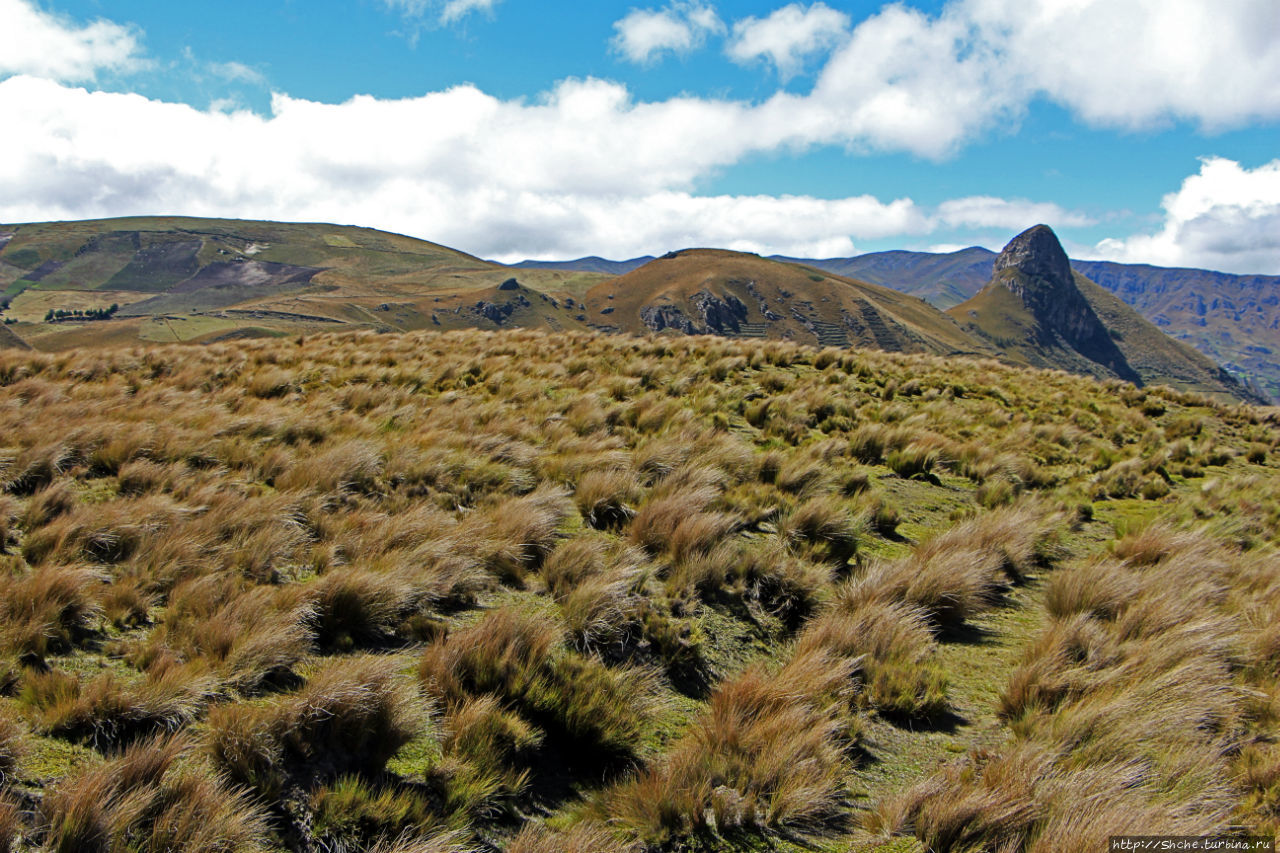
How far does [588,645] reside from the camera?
4.42 m

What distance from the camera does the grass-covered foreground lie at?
299 cm

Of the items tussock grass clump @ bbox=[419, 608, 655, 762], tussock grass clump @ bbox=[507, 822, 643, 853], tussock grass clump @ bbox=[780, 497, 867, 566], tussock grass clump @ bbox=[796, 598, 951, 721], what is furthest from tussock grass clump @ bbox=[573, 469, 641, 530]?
tussock grass clump @ bbox=[507, 822, 643, 853]

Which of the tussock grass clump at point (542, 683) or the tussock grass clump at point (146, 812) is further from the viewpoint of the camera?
the tussock grass clump at point (542, 683)

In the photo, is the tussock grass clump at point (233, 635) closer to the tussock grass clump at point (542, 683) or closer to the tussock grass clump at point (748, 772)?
the tussock grass clump at point (542, 683)

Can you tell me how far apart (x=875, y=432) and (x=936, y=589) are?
5.69m

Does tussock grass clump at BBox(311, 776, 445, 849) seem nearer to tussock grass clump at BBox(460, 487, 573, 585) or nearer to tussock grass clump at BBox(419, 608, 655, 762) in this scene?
tussock grass clump at BBox(419, 608, 655, 762)

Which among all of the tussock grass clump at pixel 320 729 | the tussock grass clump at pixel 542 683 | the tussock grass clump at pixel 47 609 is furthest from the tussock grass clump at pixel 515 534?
the tussock grass clump at pixel 47 609

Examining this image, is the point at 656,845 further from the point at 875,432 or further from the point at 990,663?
the point at 875,432

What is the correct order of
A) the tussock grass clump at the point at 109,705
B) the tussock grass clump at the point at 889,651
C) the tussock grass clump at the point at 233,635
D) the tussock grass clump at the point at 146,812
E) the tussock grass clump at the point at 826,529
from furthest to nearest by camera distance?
the tussock grass clump at the point at 826,529 < the tussock grass clump at the point at 889,651 < the tussock grass clump at the point at 233,635 < the tussock grass clump at the point at 109,705 < the tussock grass clump at the point at 146,812

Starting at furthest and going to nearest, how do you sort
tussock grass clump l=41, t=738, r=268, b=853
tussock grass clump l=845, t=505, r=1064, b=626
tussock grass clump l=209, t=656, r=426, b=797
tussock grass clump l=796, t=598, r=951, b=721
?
tussock grass clump l=845, t=505, r=1064, b=626
tussock grass clump l=796, t=598, r=951, b=721
tussock grass clump l=209, t=656, r=426, b=797
tussock grass clump l=41, t=738, r=268, b=853

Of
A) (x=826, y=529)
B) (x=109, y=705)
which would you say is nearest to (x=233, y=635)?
(x=109, y=705)

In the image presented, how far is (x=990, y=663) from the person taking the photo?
4.82m

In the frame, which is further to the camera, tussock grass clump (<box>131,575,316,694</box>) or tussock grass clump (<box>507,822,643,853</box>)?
tussock grass clump (<box>131,575,316,694</box>)

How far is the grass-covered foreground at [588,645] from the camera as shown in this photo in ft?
9.82
